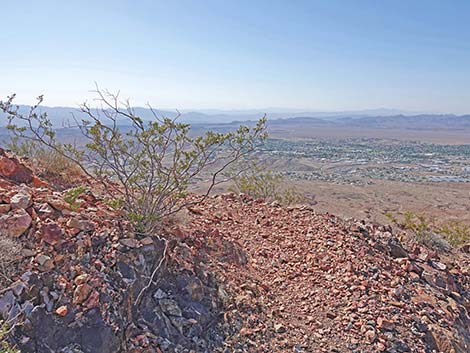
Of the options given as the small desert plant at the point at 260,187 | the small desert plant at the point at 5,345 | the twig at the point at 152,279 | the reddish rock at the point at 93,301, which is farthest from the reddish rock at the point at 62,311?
the small desert plant at the point at 260,187

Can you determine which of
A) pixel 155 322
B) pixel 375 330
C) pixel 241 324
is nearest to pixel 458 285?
pixel 375 330

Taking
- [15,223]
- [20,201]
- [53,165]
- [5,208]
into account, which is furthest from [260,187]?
[15,223]

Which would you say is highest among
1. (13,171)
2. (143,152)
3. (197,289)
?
(143,152)

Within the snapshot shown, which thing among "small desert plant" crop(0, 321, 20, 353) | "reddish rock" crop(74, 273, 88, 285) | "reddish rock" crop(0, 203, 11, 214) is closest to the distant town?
"reddish rock" crop(0, 203, 11, 214)

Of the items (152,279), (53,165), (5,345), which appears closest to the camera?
(5,345)

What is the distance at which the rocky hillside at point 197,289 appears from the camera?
3.47 meters

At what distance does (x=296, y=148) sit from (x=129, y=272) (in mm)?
92980

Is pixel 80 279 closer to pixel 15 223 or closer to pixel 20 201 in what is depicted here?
pixel 15 223

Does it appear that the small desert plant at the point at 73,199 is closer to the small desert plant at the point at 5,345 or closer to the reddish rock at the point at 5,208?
the reddish rock at the point at 5,208

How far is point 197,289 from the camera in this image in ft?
14.1

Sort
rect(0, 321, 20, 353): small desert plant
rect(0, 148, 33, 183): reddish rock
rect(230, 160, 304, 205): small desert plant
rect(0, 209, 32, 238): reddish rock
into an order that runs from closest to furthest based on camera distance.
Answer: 1. rect(0, 321, 20, 353): small desert plant
2. rect(0, 209, 32, 238): reddish rock
3. rect(0, 148, 33, 183): reddish rock
4. rect(230, 160, 304, 205): small desert plant

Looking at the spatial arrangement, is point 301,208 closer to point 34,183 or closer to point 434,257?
point 434,257

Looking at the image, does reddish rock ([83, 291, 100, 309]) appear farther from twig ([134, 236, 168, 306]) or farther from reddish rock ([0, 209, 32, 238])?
reddish rock ([0, 209, 32, 238])

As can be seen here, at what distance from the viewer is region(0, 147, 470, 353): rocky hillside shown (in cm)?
347
